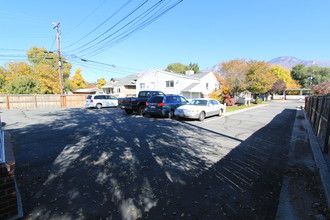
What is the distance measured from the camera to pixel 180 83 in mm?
27578

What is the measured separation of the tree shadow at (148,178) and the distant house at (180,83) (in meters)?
21.7

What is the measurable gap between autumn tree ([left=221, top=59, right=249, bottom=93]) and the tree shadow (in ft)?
69.4

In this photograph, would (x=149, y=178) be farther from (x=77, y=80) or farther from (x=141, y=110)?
(x=77, y=80)

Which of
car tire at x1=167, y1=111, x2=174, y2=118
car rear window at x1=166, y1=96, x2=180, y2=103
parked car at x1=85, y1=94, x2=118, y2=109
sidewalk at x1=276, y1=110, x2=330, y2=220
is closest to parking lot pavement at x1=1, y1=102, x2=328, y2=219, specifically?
sidewalk at x1=276, y1=110, x2=330, y2=220

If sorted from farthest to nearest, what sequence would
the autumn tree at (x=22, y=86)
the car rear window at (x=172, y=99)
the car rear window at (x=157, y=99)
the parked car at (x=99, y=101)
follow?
the autumn tree at (x=22, y=86)
the parked car at (x=99, y=101)
the car rear window at (x=172, y=99)
the car rear window at (x=157, y=99)

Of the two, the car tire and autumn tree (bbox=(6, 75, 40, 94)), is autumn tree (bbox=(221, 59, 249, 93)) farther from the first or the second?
autumn tree (bbox=(6, 75, 40, 94))

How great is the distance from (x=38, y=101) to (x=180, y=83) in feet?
68.2

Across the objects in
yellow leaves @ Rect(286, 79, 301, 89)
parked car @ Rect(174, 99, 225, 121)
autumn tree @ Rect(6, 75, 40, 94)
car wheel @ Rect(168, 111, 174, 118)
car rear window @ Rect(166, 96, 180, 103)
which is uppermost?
yellow leaves @ Rect(286, 79, 301, 89)

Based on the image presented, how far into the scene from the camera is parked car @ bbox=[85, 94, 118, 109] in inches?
791

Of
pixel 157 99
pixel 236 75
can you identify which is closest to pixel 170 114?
pixel 157 99

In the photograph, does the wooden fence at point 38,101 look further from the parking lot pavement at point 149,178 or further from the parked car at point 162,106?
the parking lot pavement at point 149,178

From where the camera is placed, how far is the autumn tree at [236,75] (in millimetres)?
25531

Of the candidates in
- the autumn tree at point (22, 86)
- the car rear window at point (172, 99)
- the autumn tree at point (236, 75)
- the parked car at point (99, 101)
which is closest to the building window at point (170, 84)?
the autumn tree at point (236, 75)

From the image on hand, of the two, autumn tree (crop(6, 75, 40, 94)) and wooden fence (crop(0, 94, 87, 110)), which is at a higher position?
autumn tree (crop(6, 75, 40, 94))
